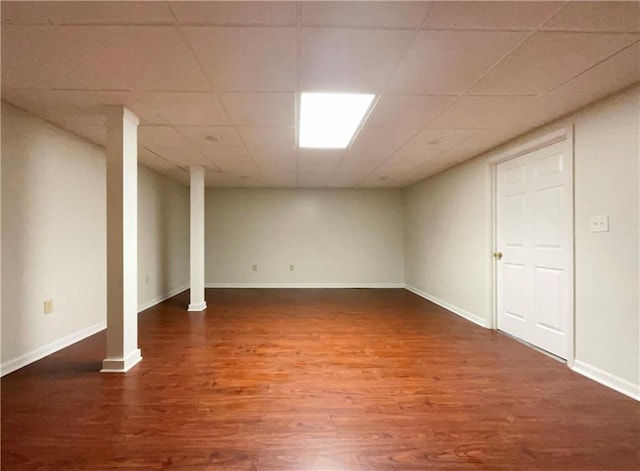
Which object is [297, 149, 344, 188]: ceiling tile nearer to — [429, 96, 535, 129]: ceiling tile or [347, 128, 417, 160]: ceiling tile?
[347, 128, 417, 160]: ceiling tile

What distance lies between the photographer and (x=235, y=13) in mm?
1436

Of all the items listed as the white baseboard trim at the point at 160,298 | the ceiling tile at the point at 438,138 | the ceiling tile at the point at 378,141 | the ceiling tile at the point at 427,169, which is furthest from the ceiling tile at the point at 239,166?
the ceiling tile at the point at 427,169

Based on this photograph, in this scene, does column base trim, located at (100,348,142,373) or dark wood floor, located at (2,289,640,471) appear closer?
dark wood floor, located at (2,289,640,471)

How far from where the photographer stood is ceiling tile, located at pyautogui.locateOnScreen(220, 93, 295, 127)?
2.25 meters

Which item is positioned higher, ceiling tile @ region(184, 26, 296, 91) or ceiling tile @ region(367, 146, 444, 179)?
ceiling tile @ region(184, 26, 296, 91)

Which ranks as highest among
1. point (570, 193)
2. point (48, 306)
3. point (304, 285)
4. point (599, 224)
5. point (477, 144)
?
point (477, 144)

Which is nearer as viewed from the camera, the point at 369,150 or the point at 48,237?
the point at 48,237

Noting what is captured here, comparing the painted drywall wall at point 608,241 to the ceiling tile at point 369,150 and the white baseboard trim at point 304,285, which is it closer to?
the ceiling tile at point 369,150

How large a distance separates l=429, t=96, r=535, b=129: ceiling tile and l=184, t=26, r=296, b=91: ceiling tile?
1358 millimetres

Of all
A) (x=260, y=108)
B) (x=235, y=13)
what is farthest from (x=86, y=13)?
(x=260, y=108)

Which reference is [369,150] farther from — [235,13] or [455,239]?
[235,13]

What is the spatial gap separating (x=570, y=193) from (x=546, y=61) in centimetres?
125

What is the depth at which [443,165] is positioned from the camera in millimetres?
4453

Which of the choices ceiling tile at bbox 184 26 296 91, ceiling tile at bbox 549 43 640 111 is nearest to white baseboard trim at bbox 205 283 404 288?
ceiling tile at bbox 549 43 640 111
